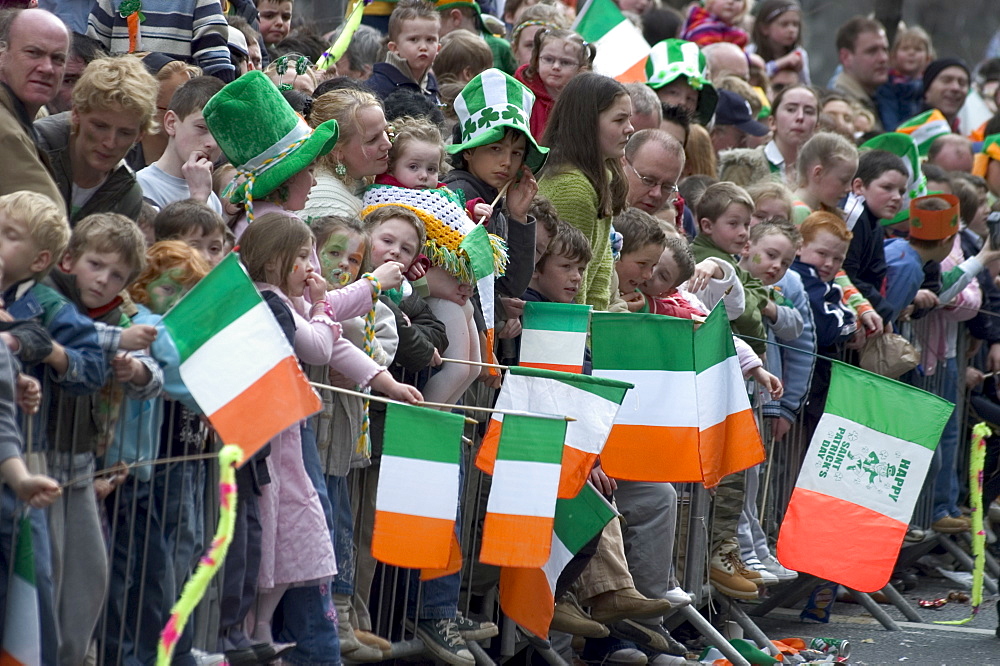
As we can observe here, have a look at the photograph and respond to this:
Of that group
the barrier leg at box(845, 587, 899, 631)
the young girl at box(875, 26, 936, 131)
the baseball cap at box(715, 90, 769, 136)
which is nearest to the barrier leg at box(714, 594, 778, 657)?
the barrier leg at box(845, 587, 899, 631)

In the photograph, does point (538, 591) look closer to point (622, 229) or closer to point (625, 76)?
point (622, 229)

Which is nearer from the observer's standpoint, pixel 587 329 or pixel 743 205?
pixel 587 329

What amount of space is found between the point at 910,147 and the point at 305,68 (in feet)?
15.9

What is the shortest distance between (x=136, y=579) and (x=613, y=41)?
6864 mm

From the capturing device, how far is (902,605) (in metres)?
9.16

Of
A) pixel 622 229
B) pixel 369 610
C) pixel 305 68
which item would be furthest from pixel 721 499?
pixel 305 68

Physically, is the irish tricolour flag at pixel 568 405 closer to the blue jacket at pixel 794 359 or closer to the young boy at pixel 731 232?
the young boy at pixel 731 232

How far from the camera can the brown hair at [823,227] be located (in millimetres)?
8672

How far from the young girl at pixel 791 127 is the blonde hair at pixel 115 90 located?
5734 millimetres

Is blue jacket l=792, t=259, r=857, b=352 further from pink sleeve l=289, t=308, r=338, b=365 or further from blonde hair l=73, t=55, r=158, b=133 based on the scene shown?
blonde hair l=73, t=55, r=158, b=133

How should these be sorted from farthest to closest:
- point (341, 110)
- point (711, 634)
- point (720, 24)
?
point (720, 24), point (711, 634), point (341, 110)

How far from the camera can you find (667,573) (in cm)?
698

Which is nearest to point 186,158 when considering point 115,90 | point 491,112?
point 115,90

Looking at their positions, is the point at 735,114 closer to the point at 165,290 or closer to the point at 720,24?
the point at 720,24
